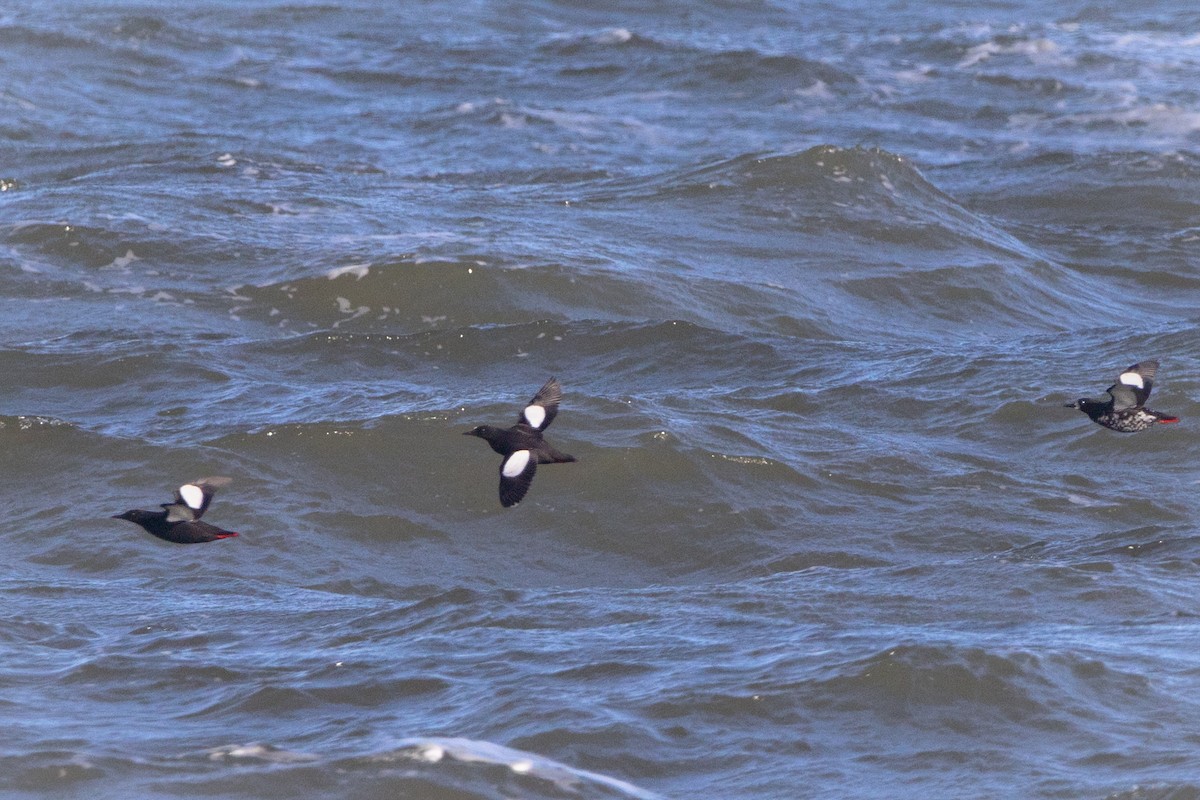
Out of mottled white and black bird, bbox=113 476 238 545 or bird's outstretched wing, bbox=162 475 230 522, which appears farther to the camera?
bird's outstretched wing, bbox=162 475 230 522

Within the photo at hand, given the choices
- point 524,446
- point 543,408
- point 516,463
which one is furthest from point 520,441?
point 543,408

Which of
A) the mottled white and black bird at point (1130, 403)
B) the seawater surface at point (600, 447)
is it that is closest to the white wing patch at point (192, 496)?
the seawater surface at point (600, 447)

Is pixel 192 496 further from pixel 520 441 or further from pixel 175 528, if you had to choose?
pixel 520 441

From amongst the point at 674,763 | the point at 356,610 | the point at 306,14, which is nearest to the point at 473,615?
the point at 356,610

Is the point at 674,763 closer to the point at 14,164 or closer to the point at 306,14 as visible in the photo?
the point at 14,164

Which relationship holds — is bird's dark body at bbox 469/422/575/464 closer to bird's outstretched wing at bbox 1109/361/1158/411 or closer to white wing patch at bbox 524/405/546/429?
white wing patch at bbox 524/405/546/429

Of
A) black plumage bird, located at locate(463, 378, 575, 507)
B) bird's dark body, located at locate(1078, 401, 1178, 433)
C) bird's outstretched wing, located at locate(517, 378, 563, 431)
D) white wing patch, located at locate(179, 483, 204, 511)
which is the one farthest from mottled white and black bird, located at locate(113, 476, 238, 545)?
bird's dark body, located at locate(1078, 401, 1178, 433)

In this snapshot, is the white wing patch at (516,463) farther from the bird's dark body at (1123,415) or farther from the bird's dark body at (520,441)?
the bird's dark body at (1123,415)

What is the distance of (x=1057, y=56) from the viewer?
24188 millimetres

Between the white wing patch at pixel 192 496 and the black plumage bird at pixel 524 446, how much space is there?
4.34 ft

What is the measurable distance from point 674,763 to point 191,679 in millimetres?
2079

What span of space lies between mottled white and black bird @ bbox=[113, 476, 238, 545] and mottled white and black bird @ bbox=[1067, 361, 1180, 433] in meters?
4.35

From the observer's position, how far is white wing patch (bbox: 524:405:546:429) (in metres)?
8.74

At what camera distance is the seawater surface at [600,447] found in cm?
630
